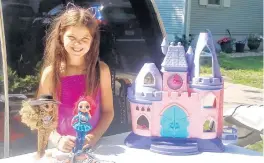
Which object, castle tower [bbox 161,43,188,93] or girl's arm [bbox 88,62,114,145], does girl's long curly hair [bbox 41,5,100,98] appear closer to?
girl's arm [bbox 88,62,114,145]

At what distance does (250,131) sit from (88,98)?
5.81 feet

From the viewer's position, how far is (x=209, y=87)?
1745 mm

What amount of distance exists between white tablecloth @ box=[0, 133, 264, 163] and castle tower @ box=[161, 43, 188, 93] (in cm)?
26

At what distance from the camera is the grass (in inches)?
337

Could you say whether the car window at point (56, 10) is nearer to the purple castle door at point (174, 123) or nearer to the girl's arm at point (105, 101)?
the girl's arm at point (105, 101)

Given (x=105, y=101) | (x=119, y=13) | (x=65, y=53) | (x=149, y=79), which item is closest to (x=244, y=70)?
(x=119, y=13)

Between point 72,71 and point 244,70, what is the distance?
28.4ft

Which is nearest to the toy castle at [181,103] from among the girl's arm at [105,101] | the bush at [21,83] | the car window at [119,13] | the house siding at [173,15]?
the girl's arm at [105,101]

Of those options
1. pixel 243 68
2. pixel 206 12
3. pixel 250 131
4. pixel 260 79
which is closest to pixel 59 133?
pixel 250 131

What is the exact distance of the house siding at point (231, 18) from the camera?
14.5m

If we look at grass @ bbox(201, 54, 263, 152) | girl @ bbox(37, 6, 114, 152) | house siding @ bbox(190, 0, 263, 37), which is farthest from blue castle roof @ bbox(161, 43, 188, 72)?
house siding @ bbox(190, 0, 263, 37)

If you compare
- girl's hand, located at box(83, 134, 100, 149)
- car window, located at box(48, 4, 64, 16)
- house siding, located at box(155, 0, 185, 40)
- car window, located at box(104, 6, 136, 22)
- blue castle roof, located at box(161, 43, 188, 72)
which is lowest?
girl's hand, located at box(83, 134, 100, 149)

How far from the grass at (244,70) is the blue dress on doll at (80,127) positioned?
A: 6122 millimetres

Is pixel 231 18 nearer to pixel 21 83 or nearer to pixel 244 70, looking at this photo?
pixel 244 70
